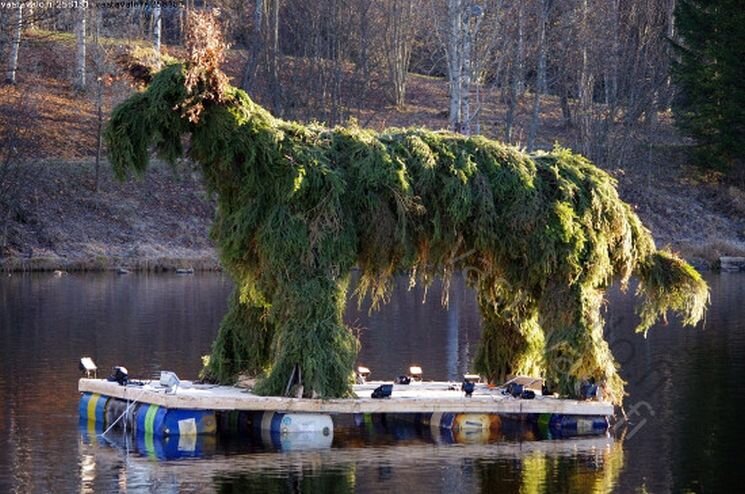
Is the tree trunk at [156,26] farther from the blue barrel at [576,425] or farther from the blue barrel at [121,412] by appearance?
the blue barrel at [576,425]

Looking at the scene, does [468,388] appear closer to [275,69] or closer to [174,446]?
[174,446]

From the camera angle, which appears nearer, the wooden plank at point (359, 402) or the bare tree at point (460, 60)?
the wooden plank at point (359, 402)

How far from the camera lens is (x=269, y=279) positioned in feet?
75.3

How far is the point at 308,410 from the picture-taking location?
Result: 73.4 ft

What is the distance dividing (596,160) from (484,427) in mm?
46422

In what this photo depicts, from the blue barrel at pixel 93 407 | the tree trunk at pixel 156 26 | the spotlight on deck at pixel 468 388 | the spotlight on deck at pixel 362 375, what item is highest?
the tree trunk at pixel 156 26

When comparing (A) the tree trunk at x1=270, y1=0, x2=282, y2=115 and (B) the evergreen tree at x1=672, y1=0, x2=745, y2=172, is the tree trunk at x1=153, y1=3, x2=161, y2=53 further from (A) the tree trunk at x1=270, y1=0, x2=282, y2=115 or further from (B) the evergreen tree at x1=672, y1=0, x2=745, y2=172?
(B) the evergreen tree at x1=672, y1=0, x2=745, y2=172

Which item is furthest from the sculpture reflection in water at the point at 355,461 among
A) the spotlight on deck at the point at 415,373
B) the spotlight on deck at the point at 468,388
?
the spotlight on deck at the point at 415,373

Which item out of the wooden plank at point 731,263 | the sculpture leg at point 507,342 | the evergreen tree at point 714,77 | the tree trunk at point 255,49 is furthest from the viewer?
the tree trunk at point 255,49

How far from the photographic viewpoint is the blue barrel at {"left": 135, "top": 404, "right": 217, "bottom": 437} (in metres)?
22.2

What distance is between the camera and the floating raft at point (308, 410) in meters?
22.2

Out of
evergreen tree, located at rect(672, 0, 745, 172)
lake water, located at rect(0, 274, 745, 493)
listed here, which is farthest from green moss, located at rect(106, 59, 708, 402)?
evergreen tree, located at rect(672, 0, 745, 172)

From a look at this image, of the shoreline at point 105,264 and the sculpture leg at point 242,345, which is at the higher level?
the sculpture leg at point 242,345

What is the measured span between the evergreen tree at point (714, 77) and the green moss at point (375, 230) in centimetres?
4014
